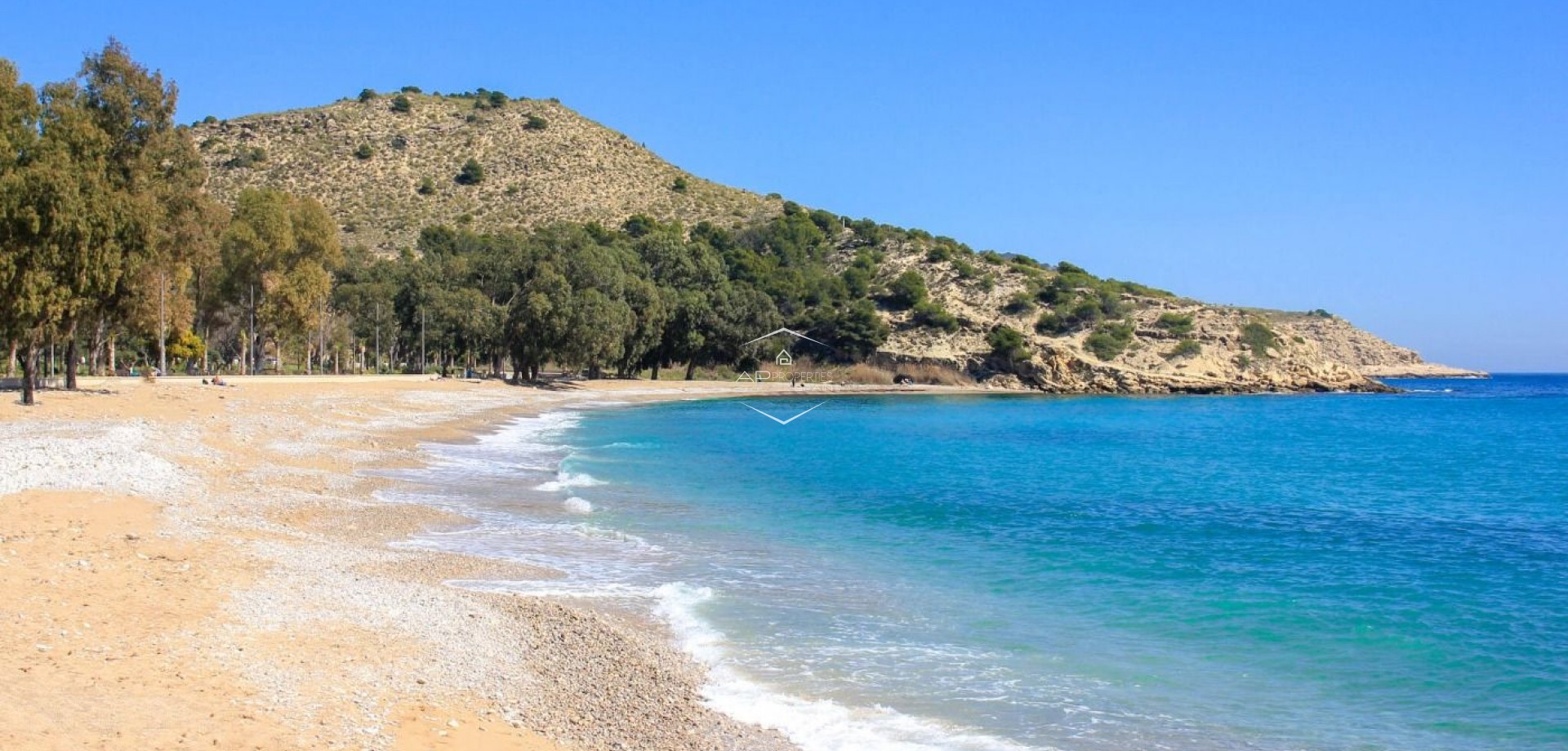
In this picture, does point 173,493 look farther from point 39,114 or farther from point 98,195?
point 39,114

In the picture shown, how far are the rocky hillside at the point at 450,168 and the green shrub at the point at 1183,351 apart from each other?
52.5 m

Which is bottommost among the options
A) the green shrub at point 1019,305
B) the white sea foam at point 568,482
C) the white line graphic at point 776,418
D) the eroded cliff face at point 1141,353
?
the white sea foam at point 568,482

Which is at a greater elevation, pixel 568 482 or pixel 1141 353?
pixel 1141 353

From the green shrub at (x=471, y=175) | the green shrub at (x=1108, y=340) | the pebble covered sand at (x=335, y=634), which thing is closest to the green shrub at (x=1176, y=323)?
the green shrub at (x=1108, y=340)

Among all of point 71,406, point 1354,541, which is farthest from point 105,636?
point 71,406

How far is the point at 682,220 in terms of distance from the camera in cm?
13212

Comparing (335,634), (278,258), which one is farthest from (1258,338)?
(335,634)

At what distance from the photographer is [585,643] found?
11922mm

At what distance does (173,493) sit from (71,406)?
1636cm

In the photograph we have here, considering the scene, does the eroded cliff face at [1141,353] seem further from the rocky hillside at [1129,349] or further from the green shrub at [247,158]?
the green shrub at [247,158]

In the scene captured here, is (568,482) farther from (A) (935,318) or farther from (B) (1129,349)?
(B) (1129,349)

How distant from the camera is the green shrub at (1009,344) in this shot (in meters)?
109

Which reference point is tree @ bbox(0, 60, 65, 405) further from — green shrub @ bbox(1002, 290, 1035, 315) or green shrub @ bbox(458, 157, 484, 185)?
green shrub @ bbox(458, 157, 484, 185)

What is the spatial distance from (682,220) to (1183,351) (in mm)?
57816
